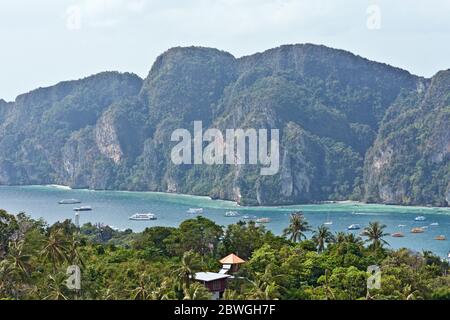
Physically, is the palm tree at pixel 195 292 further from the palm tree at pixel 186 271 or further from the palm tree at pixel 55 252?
the palm tree at pixel 55 252

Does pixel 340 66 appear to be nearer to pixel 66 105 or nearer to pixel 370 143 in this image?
pixel 370 143

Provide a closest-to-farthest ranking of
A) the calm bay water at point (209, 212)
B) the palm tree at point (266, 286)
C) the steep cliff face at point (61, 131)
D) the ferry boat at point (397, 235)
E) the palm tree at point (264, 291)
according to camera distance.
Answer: the palm tree at point (264, 291) < the palm tree at point (266, 286) < the ferry boat at point (397, 235) < the calm bay water at point (209, 212) < the steep cliff face at point (61, 131)

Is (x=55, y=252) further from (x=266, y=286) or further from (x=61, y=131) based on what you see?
(x=61, y=131)

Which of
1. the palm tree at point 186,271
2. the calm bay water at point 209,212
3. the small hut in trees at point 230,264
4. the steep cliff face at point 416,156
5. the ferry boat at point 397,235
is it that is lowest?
the ferry boat at point 397,235

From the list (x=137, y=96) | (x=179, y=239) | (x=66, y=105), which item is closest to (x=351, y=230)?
(x=179, y=239)

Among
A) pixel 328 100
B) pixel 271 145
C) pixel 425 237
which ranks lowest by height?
pixel 425 237

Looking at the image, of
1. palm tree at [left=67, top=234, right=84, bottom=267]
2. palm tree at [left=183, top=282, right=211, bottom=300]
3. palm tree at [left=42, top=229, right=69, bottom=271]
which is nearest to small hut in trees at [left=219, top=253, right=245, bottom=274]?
palm tree at [left=183, top=282, right=211, bottom=300]

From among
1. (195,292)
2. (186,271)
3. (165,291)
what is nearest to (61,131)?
(186,271)

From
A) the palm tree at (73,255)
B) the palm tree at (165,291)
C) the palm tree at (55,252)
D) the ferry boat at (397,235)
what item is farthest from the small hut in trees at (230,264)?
the ferry boat at (397,235)

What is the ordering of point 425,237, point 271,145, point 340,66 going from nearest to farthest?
point 425,237 < point 271,145 < point 340,66
